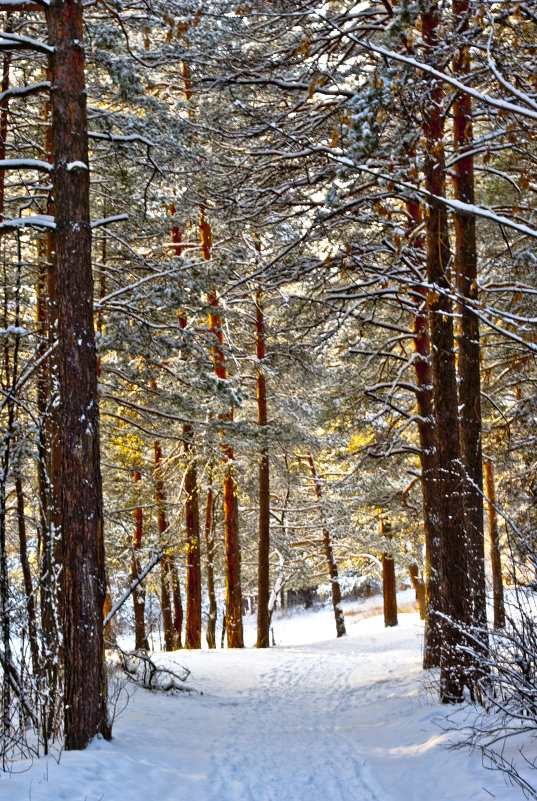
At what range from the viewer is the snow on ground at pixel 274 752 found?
444cm

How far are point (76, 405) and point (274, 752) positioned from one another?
4.07 metres

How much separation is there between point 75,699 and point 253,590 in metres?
27.7

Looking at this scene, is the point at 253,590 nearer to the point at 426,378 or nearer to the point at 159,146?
the point at 426,378

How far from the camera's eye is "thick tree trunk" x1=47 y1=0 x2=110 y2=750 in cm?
522

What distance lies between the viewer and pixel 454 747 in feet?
16.3

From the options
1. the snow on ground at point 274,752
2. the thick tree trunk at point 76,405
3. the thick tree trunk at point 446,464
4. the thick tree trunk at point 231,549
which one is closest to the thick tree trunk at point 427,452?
the snow on ground at point 274,752

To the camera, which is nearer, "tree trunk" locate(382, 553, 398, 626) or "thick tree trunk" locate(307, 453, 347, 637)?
"tree trunk" locate(382, 553, 398, 626)

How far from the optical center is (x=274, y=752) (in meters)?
→ 6.21

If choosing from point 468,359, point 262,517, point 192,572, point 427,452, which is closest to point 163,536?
point 192,572

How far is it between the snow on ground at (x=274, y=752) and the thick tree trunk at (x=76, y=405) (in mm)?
623

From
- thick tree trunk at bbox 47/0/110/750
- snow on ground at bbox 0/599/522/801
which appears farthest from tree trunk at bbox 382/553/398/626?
thick tree trunk at bbox 47/0/110/750

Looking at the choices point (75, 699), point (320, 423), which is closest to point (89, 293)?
point (75, 699)

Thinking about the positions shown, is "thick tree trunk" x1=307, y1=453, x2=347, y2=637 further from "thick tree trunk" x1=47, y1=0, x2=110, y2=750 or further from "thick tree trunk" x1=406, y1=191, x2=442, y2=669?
"thick tree trunk" x1=47, y1=0, x2=110, y2=750

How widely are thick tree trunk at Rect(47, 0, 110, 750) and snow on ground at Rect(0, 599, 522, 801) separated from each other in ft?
2.04
